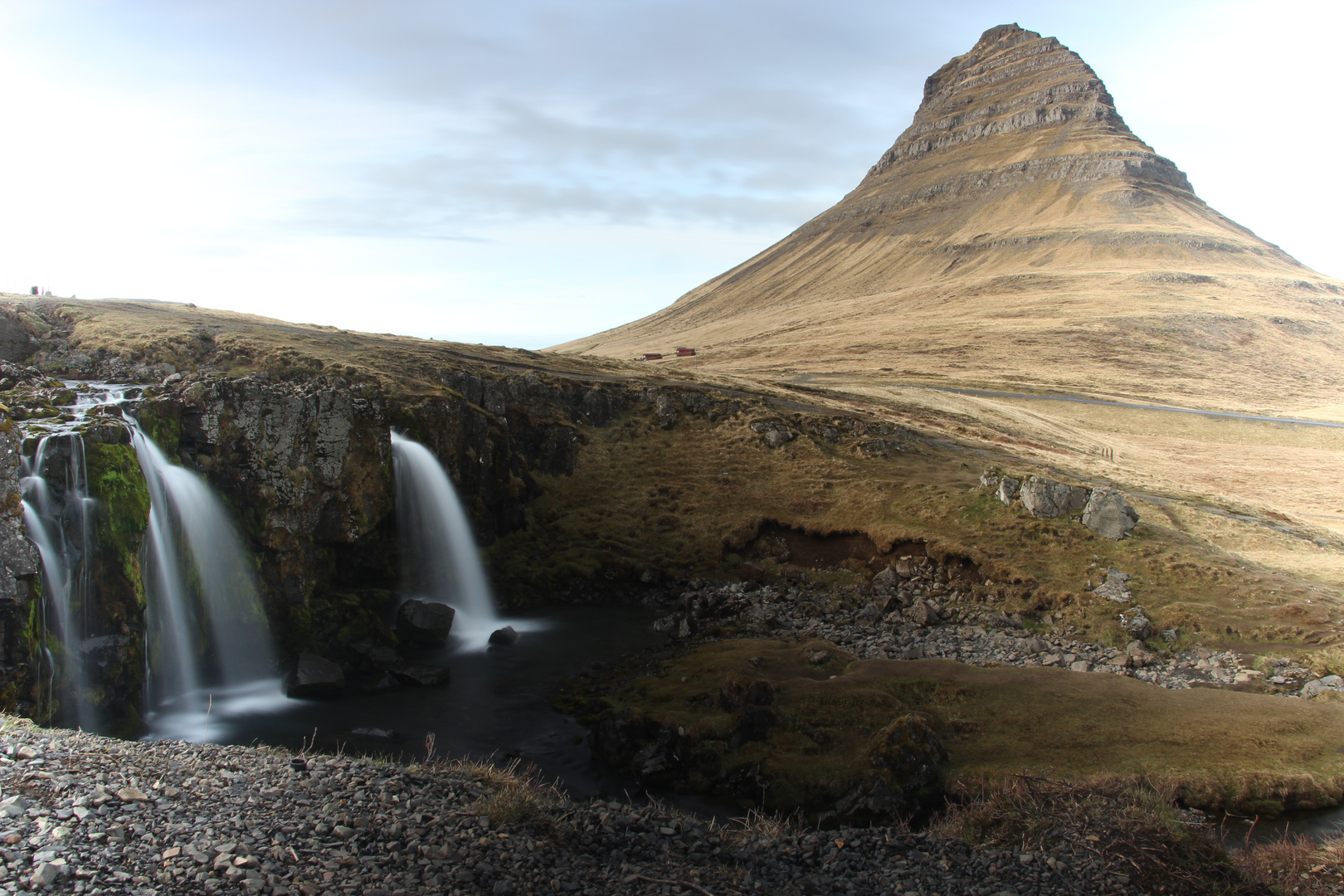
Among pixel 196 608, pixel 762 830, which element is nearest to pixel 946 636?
pixel 762 830

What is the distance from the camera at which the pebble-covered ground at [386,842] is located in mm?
10992

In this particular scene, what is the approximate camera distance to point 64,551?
2198 centimetres

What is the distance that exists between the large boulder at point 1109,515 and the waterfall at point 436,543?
27.8 meters

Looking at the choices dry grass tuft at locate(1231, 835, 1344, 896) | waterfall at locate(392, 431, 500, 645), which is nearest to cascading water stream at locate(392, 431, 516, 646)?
waterfall at locate(392, 431, 500, 645)

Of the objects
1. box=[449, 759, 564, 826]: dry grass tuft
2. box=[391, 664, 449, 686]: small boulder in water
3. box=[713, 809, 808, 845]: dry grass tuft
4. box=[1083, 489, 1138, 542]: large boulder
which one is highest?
box=[1083, 489, 1138, 542]: large boulder

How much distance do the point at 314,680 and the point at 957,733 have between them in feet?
66.5

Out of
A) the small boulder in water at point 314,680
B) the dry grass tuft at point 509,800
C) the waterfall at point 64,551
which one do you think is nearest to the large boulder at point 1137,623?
the dry grass tuft at point 509,800

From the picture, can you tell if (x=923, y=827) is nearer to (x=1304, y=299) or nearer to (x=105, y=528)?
(x=105, y=528)

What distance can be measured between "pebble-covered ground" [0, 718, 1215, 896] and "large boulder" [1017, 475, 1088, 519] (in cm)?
2492

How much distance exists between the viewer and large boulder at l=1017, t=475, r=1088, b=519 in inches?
1415

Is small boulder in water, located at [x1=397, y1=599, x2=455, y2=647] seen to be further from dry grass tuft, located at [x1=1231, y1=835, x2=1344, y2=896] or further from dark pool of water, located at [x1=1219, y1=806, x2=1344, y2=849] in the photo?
dry grass tuft, located at [x1=1231, y1=835, x2=1344, y2=896]

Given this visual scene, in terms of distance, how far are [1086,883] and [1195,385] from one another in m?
118

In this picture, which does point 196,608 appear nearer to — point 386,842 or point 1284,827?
point 386,842

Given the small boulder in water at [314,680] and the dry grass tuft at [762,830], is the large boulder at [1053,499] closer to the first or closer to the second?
the dry grass tuft at [762,830]
